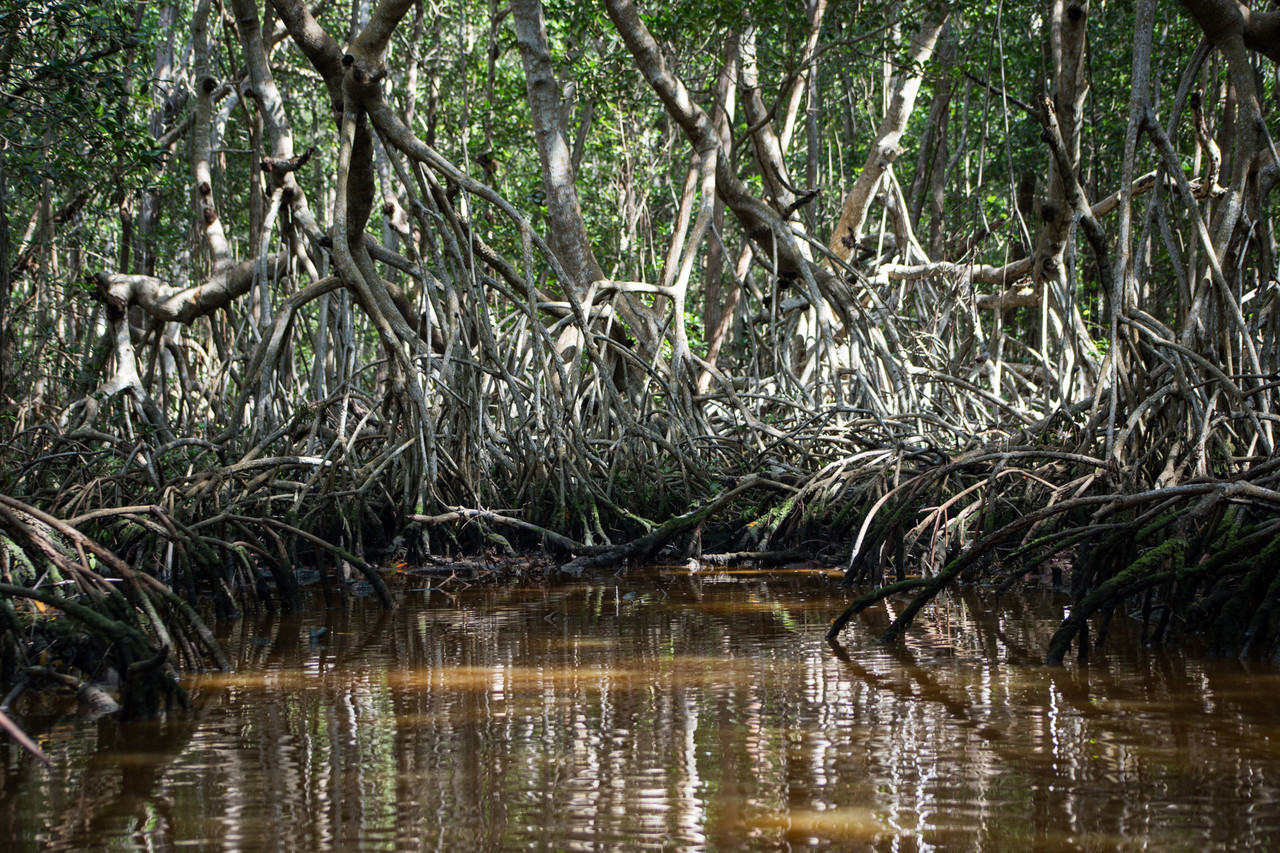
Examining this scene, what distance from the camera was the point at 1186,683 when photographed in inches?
107

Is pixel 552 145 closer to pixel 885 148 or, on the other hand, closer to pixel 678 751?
pixel 885 148

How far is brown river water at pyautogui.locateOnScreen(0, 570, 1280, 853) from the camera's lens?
180cm

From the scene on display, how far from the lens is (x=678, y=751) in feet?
7.38

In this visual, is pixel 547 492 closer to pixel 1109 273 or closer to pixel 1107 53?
pixel 1109 273

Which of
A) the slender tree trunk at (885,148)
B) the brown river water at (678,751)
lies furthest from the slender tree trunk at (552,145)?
the brown river water at (678,751)

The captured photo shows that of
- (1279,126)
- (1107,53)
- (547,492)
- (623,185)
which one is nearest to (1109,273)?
(547,492)

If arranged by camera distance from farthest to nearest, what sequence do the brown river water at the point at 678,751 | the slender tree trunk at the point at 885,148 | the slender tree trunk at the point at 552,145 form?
the slender tree trunk at the point at 885,148, the slender tree trunk at the point at 552,145, the brown river water at the point at 678,751

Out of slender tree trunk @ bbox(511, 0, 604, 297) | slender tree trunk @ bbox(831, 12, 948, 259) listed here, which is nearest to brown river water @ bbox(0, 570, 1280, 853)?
slender tree trunk @ bbox(511, 0, 604, 297)

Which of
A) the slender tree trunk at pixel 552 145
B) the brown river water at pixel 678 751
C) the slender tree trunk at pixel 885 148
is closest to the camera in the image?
the brown river water at pixel 678 751

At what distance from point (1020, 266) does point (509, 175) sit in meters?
9.48

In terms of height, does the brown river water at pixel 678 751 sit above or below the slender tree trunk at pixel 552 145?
below

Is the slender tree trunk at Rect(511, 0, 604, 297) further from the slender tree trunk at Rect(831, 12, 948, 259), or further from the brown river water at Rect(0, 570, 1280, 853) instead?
the brown river water at Rect(0, 570, 1280, 853)

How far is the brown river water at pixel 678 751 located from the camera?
1.80 meters

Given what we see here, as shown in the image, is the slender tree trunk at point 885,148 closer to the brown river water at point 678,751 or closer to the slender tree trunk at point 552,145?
the slender tree trunk at point 552,145
